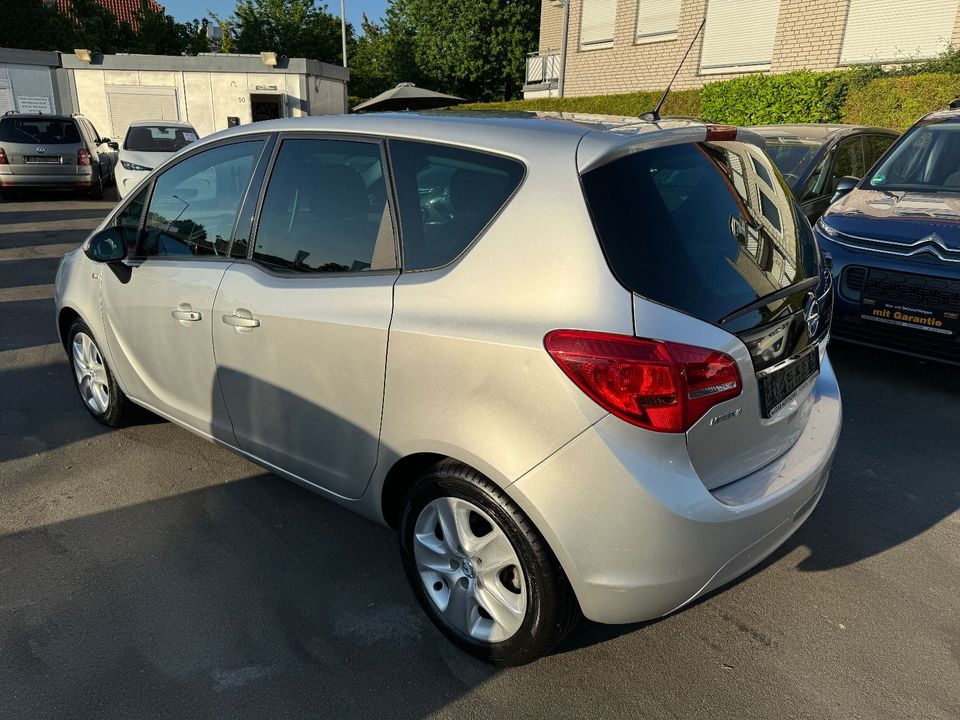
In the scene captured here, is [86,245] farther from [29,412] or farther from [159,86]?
[159,86]

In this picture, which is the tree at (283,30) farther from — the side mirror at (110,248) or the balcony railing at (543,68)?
the side mirror at (110,248)

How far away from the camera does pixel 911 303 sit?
451 cm

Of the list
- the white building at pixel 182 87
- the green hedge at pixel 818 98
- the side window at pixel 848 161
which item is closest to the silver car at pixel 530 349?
the side window at pixel 848 161

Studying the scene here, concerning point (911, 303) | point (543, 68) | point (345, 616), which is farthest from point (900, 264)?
point (543, 68)

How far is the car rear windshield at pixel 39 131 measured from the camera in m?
13.4

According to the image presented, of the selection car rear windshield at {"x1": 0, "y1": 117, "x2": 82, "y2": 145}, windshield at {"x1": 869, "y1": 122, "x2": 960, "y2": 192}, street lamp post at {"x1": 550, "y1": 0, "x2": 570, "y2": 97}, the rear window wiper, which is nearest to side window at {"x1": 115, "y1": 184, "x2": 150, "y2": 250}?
the rear window wiper

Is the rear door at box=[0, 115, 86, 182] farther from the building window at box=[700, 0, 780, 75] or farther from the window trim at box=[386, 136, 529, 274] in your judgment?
the building window at box=[700, 0, 780, 75]

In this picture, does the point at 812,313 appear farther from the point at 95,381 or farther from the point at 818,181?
the point at 818,181

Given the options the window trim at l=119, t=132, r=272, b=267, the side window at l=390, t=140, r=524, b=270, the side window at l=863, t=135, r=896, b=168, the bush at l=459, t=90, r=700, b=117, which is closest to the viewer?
the side window at l=390, t=140, r=524, b=270

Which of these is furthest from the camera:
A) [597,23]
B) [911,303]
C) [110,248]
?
[597,23]

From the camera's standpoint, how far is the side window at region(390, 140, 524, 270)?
2264 mm

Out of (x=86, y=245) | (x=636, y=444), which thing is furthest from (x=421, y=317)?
(x=86, y=245)

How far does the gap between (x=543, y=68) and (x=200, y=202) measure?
80.8 feet

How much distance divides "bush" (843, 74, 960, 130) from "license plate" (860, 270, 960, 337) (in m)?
7.96
